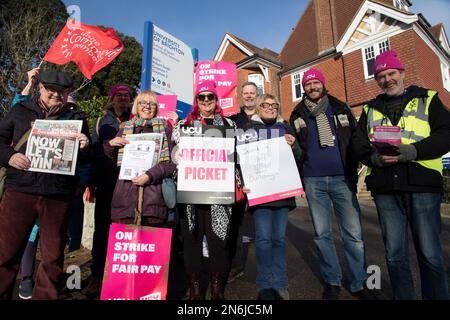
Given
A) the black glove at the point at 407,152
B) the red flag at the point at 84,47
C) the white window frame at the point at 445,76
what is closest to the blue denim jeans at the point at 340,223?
the black glove at the point at 407,152

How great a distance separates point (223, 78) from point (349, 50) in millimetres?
13225

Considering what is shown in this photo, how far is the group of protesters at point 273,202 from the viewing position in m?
2.56

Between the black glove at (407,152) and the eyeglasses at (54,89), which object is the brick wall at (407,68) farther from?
the eyeglasses at (54,89)

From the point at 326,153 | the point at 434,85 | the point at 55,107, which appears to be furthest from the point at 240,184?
the point at 434,85

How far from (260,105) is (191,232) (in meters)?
1.54

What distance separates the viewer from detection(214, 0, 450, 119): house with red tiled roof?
15.1m

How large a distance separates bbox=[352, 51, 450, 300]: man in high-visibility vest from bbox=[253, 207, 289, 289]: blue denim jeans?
3.08 feet

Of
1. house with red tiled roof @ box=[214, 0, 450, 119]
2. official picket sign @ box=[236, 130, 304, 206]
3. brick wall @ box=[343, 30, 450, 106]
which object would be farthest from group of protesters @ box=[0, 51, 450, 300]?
house with red tiled roof @ box=[214, 0, 450, 119]

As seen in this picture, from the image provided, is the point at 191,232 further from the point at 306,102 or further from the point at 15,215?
the point at 306,102

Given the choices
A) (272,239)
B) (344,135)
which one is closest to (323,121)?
(344,135)

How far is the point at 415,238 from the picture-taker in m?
2.57

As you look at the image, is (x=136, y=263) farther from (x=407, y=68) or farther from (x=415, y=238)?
(x=407, y=68)

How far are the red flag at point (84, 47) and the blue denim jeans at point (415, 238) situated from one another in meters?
4.14
